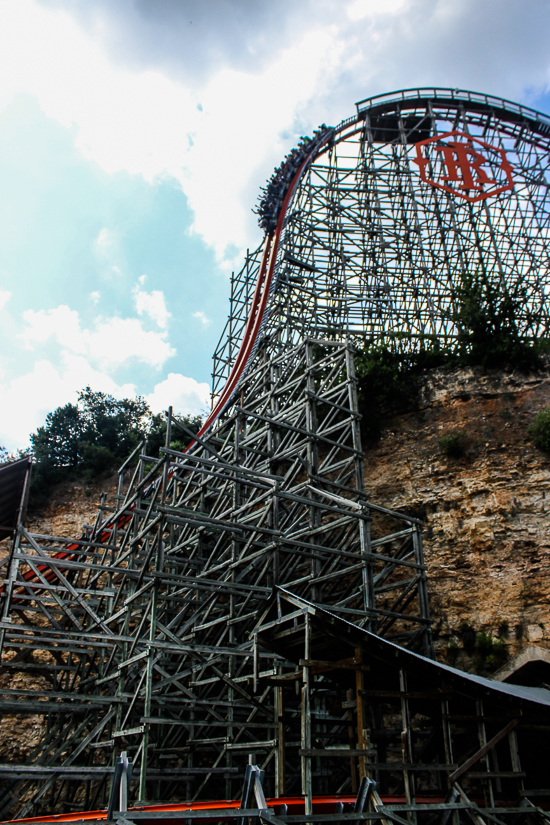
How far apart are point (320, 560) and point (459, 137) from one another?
14.7m

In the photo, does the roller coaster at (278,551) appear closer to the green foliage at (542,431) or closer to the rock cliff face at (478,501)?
the rock cliff face at (478,501)

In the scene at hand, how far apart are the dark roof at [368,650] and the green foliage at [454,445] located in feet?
17.6

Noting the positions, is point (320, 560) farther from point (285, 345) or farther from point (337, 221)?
point (337, 221)

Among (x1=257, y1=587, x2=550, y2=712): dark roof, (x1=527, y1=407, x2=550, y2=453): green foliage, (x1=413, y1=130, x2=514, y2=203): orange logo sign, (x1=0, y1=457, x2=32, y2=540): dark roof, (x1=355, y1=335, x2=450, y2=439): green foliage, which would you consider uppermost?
(x1=413, y1=130, x2=514, y2=203): orange logo sign

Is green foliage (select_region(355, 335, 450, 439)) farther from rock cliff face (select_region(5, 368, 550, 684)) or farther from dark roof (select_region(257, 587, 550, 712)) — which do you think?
dark roof (select_region(257, 587, 550, 712))

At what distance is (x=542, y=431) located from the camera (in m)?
11.3

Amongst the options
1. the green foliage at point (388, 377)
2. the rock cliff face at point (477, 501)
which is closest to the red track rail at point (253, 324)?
the green foliage at point (388, 377)

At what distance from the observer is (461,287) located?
569 inches

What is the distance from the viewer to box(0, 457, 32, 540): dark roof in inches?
335

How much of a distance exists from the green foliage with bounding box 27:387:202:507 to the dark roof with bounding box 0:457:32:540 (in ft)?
30.1

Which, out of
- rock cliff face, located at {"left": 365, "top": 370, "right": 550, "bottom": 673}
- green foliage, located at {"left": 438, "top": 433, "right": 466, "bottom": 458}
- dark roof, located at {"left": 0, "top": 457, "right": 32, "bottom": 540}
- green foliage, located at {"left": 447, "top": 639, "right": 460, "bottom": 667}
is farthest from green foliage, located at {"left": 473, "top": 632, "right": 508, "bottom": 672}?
dark roof, located at {"left": 0, "top": 457, "right": 32, "bottom": 540}

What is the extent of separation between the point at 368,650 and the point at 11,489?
5855 mm

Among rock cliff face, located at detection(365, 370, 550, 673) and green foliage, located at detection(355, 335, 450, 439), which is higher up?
green foliage, located at detection(355, 335, 450, 439)

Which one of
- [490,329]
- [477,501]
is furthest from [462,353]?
[477,501]
